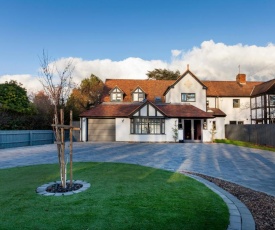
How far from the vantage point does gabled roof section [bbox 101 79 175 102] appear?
2966cm

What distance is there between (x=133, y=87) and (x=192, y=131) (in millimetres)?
10551

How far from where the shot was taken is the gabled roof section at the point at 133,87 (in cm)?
2966

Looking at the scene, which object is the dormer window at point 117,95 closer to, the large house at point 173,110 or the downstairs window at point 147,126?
the large house at point 173,110

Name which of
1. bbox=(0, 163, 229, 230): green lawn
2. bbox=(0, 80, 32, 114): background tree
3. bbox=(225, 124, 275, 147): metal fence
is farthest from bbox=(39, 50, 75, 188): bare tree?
bbox=(225, 124, 275, 147): metal fence

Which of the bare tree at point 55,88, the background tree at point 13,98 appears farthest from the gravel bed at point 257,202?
the background tree at point 13,98

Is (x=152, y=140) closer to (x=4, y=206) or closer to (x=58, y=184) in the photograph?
(x=58, y=184)

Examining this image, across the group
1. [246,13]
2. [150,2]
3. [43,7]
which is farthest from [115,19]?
[246,13]

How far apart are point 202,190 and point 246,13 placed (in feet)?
45.7

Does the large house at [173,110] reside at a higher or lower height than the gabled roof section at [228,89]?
lower

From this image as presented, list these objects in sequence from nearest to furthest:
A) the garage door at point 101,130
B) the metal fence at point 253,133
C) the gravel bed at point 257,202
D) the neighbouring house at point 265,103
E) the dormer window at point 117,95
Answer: the gravel bed at point 257,202 → the metal fence at point 253,133 → the garage door at point 101,130 → the dormer window at point 117,95 → the neighbouring house at point 265,103

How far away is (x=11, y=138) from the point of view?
762 inches

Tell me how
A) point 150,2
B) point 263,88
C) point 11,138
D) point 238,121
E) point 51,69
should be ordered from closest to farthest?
1. point 51,69
2. point 150,2
3. point 11,138
4. point 263,88
5. point 238,121

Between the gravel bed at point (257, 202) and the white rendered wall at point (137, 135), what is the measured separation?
1756 cm

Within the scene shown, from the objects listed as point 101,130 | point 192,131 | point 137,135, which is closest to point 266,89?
point 192,131
